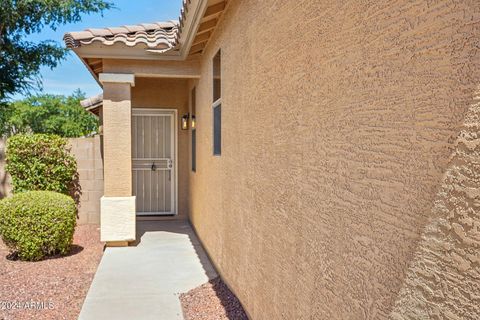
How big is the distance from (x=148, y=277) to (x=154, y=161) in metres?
5.52

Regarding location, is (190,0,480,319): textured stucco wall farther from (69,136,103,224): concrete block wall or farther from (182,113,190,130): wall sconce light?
(69,136,103,224): concrete block wall

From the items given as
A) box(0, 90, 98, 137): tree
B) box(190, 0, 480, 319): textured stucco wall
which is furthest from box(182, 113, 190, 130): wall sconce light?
box(0, 90, 98, 137): tree

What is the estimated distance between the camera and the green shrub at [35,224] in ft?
23.9

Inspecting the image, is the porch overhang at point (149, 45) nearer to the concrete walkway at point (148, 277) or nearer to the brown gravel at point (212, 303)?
the concrete walkway at point (148, 277)

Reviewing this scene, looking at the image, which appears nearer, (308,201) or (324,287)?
(324,287)

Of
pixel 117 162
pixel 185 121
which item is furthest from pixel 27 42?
pixel 117 162

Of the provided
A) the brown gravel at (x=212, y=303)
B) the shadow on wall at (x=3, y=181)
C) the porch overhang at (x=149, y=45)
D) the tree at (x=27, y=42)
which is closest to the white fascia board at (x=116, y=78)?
the porch overhang at (x=149, y=45)

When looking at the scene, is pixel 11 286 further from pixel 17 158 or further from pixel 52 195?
pixel 17 158

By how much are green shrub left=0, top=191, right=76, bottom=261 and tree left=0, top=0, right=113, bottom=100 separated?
11.7 m

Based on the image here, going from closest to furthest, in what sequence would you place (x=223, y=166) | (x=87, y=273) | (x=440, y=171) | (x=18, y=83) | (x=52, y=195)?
(x=440, y=171)
(x=223, y=166)
(x=87, y=273)
(x=52, y=195)
(x=18, y=83)

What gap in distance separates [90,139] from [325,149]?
899 centimetres

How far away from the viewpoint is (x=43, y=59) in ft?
60.0

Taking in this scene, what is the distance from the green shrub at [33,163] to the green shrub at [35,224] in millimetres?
2335

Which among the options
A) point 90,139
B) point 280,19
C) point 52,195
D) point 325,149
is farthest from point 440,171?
point 90,139
